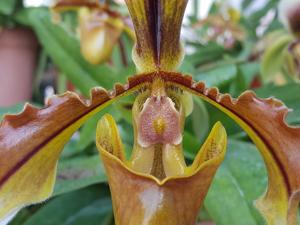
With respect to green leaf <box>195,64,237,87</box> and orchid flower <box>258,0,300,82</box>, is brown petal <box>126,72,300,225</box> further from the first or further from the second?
orchid flower <box>258,0,300,82</box>

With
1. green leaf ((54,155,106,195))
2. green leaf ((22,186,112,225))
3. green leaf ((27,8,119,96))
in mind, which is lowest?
green leaf ((22,186,112,225))

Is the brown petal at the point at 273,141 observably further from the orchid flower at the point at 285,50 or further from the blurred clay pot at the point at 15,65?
the blurred clay pot at the point at 15,65

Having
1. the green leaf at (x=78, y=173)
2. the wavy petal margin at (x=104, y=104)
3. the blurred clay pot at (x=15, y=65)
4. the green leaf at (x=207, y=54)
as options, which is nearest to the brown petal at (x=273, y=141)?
the wavy petal margin at (x=104, y=104)

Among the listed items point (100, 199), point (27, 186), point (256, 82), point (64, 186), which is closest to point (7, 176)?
point (27, 186)

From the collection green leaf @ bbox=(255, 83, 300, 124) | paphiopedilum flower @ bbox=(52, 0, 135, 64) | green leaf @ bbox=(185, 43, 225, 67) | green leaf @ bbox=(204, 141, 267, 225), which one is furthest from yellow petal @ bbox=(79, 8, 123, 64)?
green leaf @ bbox=(204, 141, 267, 225)

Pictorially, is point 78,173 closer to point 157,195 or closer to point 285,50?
point 157,195

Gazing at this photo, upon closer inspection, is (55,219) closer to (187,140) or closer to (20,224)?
(20,224)

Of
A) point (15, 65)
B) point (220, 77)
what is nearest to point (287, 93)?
point (220, 77)
